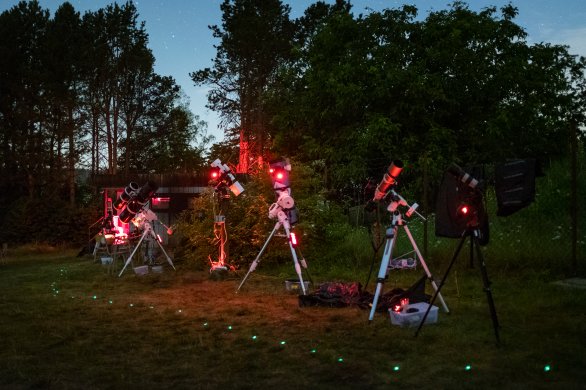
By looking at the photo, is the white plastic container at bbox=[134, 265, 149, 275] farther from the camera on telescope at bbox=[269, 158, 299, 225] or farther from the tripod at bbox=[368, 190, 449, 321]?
the tripod at bbox=[368, 190, 449, 321]

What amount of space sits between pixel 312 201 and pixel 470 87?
37.7 ft

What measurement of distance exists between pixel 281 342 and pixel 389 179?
218 centimetres

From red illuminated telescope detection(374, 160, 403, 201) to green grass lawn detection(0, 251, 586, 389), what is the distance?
1.47 metres

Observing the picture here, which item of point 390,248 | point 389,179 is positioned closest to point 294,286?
point 390,248

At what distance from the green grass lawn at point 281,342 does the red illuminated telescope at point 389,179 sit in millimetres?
1474

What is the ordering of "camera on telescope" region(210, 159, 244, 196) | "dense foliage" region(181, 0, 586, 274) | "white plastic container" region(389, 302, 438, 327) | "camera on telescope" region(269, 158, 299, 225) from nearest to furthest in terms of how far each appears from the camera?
"white plastic container" region(389, 302, 438, 327) → "camera on telescope" region(269, 158, 299, 225) → "camera on telescope" region(210, 159, 244, 196) → "dense foliage" region(181, 0, 586, 274)

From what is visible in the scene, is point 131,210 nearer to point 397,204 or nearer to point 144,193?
point 144,193

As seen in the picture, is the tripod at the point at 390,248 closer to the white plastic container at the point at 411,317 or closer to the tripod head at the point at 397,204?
the tripod head at the point at 397,204

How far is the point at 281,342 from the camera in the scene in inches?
209

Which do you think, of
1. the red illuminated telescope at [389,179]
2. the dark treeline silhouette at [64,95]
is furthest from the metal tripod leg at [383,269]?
the dark treeline silhouette at [64,95]

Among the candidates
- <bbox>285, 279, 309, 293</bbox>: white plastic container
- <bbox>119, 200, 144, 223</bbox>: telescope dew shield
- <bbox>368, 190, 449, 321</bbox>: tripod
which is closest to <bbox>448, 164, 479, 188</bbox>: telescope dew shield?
<bbox>368, 190, 449, 321</bbox>: tripod

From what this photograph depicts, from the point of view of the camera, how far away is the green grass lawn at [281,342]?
412cm

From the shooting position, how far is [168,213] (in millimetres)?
20109

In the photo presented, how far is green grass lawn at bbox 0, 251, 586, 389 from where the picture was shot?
4125mm
